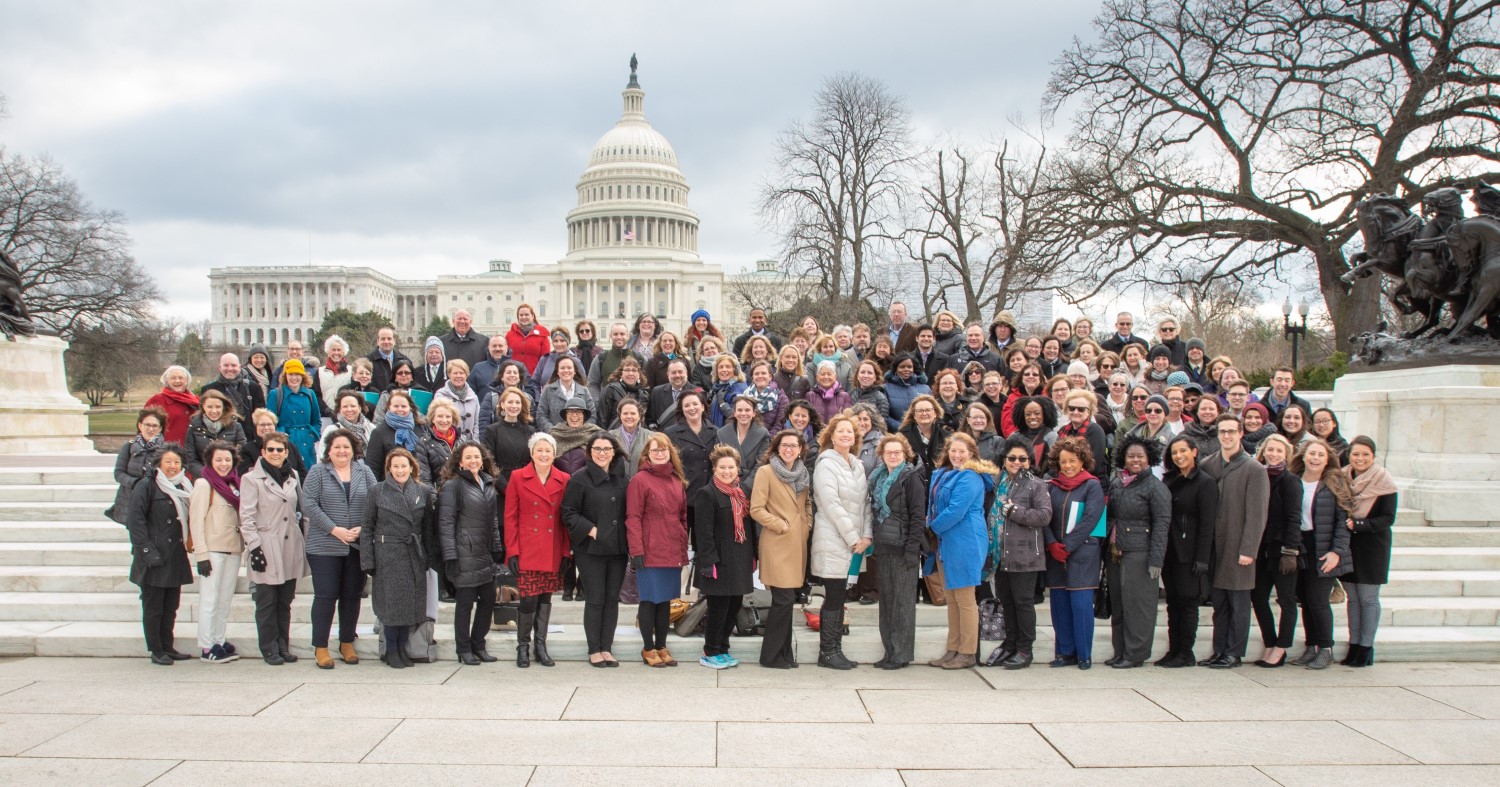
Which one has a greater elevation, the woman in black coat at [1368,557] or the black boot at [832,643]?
the woman in black coat at [1368,557]

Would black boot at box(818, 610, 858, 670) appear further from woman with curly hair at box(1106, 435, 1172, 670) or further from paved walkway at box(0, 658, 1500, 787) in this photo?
woman with curly hair at box(1106, 435, 1172, 670)

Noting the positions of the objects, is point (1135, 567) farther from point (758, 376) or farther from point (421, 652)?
point (421, 652)

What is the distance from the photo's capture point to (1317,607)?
6738 mm

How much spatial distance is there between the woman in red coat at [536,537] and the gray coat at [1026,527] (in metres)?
3.08

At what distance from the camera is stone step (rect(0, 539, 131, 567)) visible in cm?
838

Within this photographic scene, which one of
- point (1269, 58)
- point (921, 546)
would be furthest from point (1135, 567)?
point (1269, 58)

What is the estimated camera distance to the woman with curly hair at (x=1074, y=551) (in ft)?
21.6

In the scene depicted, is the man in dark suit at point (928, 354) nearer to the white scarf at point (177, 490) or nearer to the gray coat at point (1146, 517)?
the gray coat at point (1146, 517)

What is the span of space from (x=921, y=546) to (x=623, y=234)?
96.7 meters

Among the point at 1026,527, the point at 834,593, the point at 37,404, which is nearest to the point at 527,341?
the point at 834,593

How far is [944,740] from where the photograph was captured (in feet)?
16.9

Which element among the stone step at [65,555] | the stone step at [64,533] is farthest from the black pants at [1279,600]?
the stone step at [64,533]

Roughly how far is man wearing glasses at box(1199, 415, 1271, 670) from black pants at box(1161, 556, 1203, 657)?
17 centimetres

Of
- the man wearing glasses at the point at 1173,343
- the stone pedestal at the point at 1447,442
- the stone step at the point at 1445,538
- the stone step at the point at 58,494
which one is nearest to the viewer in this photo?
the stone step at the point at 1445,538
